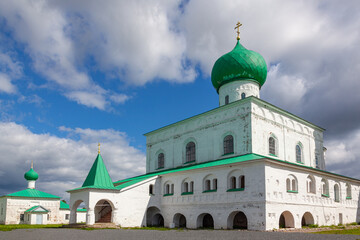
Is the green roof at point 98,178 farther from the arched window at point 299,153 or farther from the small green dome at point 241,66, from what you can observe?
the arched window at point 299,153

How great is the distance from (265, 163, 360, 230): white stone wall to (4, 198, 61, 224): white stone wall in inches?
1014

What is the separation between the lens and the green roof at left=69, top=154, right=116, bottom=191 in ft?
73.8

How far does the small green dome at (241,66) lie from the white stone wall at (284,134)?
138 inches

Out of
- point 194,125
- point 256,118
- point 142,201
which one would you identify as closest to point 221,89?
point 194,125

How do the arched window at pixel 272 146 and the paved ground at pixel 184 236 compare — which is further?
the arched window at pixel 272 146

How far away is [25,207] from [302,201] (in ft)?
92.7

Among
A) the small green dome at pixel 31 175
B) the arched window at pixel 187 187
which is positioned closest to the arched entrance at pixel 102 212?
the arched window at pixel 187 187

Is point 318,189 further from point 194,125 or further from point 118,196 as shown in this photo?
point 118,196

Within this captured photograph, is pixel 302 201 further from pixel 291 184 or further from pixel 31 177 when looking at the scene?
pixel 31 177

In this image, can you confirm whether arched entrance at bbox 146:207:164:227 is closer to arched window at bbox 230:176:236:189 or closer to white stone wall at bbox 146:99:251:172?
white stone wall at bbox 146:99:251:172

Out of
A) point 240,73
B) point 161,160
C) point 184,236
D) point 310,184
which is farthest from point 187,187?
point 240,73

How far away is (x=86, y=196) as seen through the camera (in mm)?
21766

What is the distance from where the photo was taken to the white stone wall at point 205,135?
2244cm

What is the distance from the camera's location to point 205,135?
82.5 feet
